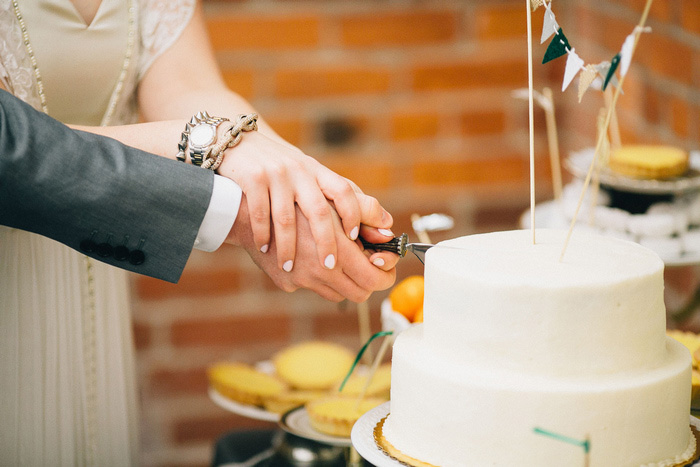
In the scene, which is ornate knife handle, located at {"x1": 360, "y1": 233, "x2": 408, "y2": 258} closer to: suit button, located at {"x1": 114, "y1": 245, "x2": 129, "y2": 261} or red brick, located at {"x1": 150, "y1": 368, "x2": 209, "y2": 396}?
suit button, located at {"x1": 114, "y1": 245, "x2": 129, "y2": 261}

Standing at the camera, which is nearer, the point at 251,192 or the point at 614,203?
the point at 251,192

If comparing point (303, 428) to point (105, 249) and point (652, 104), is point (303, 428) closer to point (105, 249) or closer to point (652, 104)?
point (105, 249)

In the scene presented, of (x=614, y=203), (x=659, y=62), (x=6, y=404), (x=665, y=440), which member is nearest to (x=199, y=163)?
(x=6, y=404)

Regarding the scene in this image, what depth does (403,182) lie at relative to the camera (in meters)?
2.02

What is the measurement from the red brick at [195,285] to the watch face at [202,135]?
44.6 inches

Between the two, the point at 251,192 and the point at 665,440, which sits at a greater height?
the point at 251,192

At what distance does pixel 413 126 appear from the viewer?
2.00m

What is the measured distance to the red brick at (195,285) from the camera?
1.99 meters

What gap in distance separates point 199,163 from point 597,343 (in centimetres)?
46

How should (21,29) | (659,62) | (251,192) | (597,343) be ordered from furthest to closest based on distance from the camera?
(659,62)
(21,29)
(251,192)
(597,343)

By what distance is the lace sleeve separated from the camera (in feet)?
3.62

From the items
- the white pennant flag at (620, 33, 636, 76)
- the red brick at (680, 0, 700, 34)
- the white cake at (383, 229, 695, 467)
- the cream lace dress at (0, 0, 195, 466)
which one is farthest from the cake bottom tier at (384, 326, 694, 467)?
the red brick at (680, 0, 700, 34)

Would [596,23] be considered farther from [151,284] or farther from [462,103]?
[151,284]

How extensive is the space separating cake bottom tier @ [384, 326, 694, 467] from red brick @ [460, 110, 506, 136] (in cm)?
133
